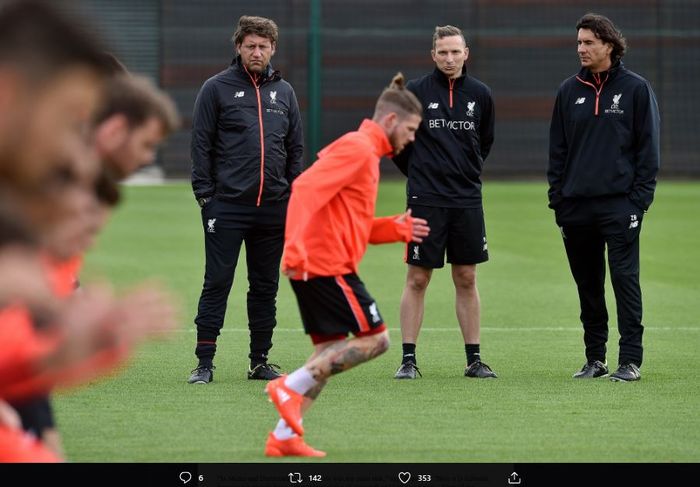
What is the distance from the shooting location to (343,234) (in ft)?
21.4

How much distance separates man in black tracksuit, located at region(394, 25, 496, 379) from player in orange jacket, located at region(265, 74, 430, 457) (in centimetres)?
221

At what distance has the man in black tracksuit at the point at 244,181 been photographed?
859 cm

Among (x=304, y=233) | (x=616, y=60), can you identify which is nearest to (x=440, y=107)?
(x=616, y=60)

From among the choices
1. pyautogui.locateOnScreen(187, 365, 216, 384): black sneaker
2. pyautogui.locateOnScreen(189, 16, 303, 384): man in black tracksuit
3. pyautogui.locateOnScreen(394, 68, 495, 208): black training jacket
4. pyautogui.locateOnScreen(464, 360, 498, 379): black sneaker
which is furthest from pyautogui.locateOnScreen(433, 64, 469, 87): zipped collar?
pyautogui.locateOnScreen(187, 365, 216, 384): black sneaker

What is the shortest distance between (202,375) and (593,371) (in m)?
2.44

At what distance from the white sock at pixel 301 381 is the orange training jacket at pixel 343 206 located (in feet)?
1.46

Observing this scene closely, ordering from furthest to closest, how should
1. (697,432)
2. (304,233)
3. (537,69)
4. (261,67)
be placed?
(537,69) → (261,67) → (697,432) → (304,233)

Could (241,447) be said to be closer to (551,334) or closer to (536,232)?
(551,334)

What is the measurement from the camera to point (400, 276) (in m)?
15.0

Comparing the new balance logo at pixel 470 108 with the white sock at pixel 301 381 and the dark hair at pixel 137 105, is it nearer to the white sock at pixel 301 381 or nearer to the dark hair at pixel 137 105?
the white sock at pixel 301 381

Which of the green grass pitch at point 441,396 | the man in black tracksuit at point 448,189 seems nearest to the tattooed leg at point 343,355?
the green grass pitch at point 441,396

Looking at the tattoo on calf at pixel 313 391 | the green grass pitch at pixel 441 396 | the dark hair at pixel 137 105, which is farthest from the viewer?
the green grass pitch at pixel 441 396

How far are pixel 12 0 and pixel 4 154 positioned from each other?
29cm

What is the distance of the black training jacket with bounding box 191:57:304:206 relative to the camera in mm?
8609
